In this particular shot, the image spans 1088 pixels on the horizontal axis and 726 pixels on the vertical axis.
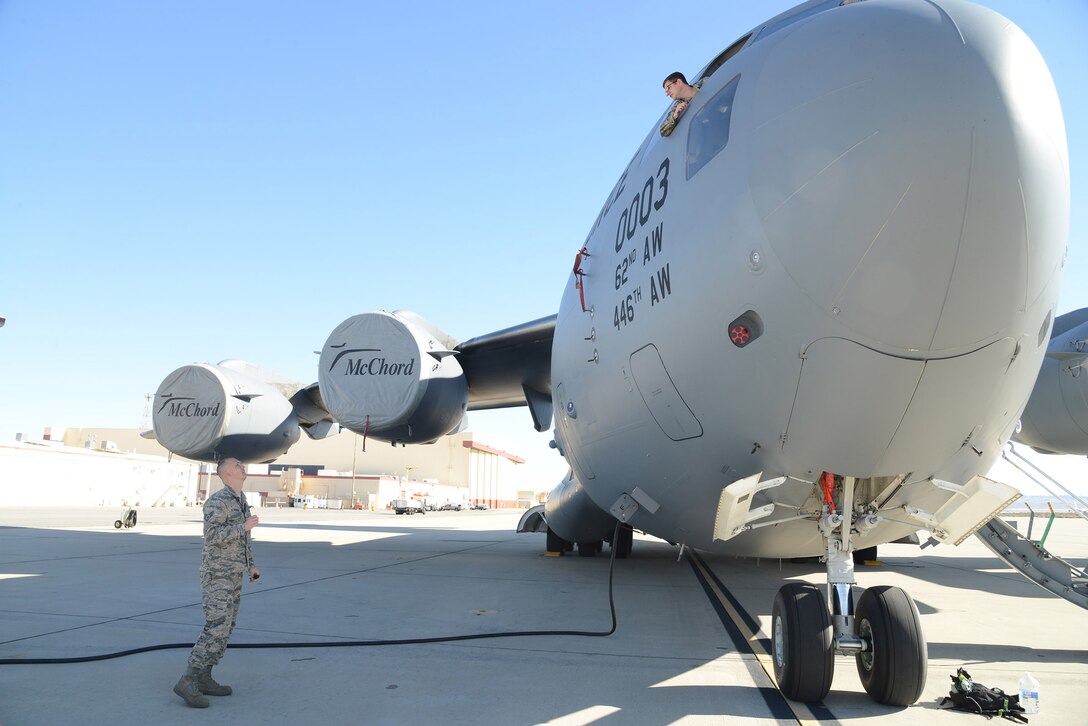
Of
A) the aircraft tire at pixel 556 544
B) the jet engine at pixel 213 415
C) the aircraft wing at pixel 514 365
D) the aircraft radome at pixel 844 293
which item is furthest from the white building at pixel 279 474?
the aircraft radome at pixel 844 293

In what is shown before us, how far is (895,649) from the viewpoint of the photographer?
12.1 feet

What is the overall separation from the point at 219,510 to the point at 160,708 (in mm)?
950

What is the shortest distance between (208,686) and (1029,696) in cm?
413

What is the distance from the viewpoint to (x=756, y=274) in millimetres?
3582

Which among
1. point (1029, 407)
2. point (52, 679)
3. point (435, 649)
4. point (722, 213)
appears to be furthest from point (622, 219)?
point (1029, 407)

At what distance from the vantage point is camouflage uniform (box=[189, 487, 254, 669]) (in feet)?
12.2

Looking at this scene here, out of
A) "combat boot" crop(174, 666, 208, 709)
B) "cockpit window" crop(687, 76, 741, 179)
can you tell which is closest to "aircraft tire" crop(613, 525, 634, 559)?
"cockpit window" crop(687, 76, 741, 179)

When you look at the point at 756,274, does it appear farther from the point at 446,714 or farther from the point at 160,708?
the point at 160,708

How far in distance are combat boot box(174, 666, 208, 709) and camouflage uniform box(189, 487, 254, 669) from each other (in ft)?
0.15

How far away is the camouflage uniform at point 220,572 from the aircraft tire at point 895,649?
3278 mm

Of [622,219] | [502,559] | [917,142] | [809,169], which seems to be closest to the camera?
[917,142]

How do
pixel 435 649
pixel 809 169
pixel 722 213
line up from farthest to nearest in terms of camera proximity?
pixel 435 649, pixel 722 213, pixel 809 169

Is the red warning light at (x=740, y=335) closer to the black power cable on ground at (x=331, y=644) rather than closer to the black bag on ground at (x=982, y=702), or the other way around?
the black bag on ground at (x=982, y=702)

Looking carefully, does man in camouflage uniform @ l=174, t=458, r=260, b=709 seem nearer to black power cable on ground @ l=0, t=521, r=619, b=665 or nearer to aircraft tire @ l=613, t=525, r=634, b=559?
black power cable on ground @ l=0, t=521, r=619, b=665
